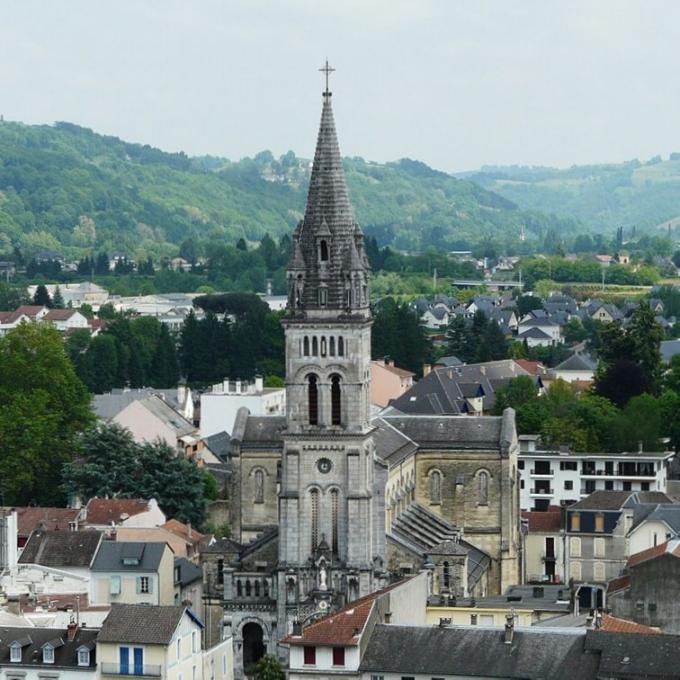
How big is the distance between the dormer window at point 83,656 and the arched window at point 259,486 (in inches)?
949

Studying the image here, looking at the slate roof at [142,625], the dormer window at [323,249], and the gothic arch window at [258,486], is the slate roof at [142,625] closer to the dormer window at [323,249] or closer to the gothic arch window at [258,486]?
the dormer window at [323,249]

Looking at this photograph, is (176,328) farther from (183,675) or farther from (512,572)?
(183,675)

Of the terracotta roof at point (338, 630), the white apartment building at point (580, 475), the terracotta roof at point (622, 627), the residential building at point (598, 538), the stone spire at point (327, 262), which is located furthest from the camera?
the white apartment building at point (580, 475)

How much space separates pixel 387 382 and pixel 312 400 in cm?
5605

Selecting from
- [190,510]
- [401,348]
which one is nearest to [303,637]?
[190,510]

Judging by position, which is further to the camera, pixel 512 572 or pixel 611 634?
pixel 512 572

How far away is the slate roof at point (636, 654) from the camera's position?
59219 mm

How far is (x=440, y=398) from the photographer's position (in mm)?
123625

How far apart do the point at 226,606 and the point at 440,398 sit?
46.5 meters

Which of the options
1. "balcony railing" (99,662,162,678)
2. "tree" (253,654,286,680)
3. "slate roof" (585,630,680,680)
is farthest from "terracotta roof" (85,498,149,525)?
"slate roof" (585,630,680,680)

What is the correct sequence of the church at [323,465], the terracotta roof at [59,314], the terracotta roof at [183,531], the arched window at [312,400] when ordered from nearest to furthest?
1. the church at [323,465]
2. the arched window at [312,400]
3. the terracotta roof at [183,531]
4. the terracotta roof at [59,314]

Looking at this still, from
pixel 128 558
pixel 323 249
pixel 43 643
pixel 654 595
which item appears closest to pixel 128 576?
pixel 128 558

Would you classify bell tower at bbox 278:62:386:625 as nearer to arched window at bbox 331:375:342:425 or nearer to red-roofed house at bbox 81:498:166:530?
arched window at bbox 331:375:342:425

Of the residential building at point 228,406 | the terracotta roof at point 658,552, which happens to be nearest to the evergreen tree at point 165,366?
the residential building at point 228,406
